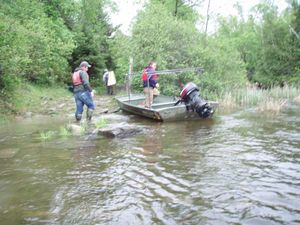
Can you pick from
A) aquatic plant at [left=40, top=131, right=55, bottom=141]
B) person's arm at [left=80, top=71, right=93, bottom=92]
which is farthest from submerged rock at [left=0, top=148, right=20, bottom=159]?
person's arm at [left=80, top=71, right=93, bottom=92]

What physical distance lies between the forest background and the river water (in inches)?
227

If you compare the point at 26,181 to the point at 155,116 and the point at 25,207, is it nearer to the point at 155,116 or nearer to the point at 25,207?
the point at 25,207

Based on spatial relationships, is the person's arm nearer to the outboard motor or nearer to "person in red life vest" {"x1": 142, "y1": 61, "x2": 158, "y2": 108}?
"person in red life vest" {"x1": 142, "y1": 61, "x2": 158, "y2": 108}

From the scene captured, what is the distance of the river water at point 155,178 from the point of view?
4176 mm

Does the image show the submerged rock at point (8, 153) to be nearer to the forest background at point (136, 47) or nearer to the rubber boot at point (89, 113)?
the rubber boot at point (89, 113)

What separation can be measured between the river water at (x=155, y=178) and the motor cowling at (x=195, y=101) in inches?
63.0

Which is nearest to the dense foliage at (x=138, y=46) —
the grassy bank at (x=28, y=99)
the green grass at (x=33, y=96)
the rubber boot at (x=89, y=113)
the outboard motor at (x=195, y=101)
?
the grassy bank at (x=28, y=99)

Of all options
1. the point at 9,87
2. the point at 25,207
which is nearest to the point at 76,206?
the point at 25,207

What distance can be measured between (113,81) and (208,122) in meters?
11.6

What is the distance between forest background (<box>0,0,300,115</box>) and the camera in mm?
14758

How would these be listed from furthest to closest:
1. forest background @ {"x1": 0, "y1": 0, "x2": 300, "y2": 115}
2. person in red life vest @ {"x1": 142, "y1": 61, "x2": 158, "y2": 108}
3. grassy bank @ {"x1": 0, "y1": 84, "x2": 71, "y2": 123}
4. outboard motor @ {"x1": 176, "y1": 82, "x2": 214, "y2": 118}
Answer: forest background @ {"x1": 0, "y1": 0, "x2": 300, "y2": 115} < grassy bank @ {"x1": 0, "y1": 84, "x2": 71, "y2": 123} < person in red life vest @ {"x1": 142, "y1": 61, "x2": 158, "y2": 108} < outboard motor @ {"x1": 176, "y1": 82, "x2": 214, "y2": 118}

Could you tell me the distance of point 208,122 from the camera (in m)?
11.2

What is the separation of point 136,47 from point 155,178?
1354cm

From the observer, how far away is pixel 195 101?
35.6 ft
